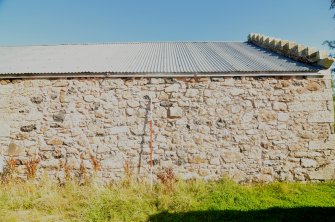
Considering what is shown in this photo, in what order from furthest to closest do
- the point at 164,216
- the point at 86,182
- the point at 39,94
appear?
1. the point at 39,94
2. the point at 86,182
3. the point at 164,216

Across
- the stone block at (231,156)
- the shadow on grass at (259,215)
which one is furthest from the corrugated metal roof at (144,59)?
the shadow on grass at (259,215)

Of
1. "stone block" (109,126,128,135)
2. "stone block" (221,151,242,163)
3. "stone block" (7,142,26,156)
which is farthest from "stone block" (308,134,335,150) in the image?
"stone block" (7,142,26,156)

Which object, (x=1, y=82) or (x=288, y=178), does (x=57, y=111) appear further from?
(x=288, y=178)

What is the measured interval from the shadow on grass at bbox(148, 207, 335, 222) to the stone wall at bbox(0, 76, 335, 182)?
1.58m

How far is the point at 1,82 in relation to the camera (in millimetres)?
7203

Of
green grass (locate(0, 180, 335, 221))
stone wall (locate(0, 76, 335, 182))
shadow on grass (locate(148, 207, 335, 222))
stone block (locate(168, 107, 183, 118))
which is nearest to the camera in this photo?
shadow on grass (locate(148, 207, 335, 222))

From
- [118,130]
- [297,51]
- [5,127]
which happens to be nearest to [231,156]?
[118,130]

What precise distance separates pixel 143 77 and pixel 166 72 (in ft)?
2.04

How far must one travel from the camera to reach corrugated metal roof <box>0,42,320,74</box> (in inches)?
287

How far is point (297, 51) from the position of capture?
8109 mm

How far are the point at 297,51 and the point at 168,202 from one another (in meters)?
5.95

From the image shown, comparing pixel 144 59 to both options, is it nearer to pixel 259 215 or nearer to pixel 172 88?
→ pixel 172 88

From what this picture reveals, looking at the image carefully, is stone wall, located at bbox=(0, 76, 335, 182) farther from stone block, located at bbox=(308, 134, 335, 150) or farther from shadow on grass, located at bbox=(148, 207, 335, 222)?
→ shadow on grass, located at bbox=(148, 207, 335, 222)

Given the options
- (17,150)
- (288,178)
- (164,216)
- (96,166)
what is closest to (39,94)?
(17,150)
